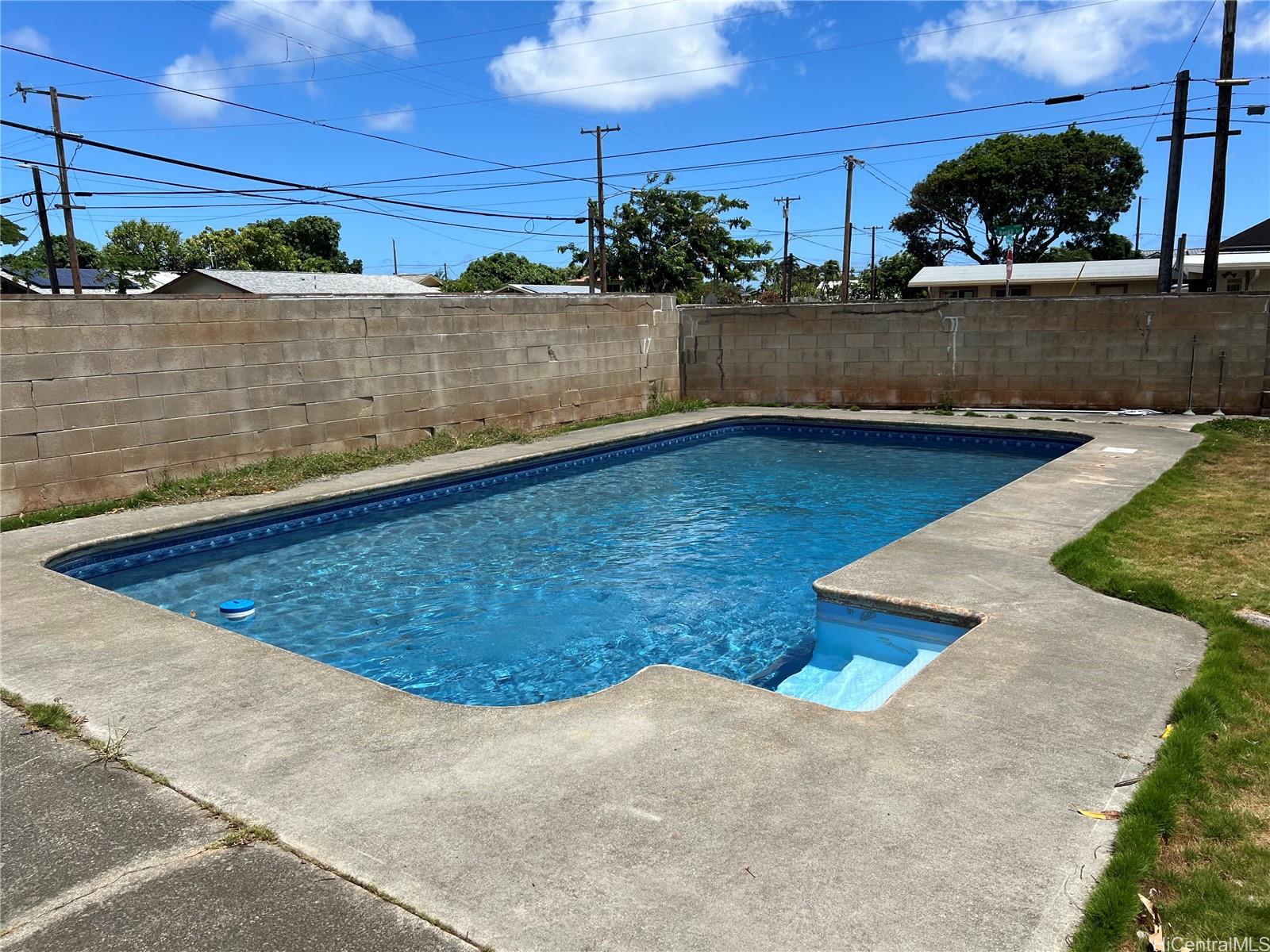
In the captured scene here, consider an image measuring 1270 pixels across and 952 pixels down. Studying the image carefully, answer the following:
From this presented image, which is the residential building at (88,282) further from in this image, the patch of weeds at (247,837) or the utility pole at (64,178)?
the patch of weeds at (247,837)

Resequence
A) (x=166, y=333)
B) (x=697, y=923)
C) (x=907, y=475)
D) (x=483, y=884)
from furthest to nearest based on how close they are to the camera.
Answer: (x=907, y=475), (x=166, y=333), (x=483, y=884), (x=697, y=923)

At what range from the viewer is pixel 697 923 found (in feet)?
7.57

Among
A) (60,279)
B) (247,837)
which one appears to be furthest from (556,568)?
(60,279)

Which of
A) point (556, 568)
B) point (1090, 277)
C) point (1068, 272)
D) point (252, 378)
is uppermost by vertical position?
point (1068, 272)

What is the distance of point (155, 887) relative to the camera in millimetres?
2529

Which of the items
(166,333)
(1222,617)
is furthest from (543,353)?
(1222,617)

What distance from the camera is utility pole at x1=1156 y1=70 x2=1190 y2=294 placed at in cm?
1424

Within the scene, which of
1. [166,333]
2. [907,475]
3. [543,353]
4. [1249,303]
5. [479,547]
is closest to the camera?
[479,547]

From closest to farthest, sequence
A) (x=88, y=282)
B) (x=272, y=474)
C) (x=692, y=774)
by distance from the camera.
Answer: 1. (x=692, y=774)
2. (x=272, y=474)
3. (x=88, y=282)

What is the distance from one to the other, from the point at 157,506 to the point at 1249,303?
14677mm

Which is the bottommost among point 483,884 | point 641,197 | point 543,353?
point 483,884

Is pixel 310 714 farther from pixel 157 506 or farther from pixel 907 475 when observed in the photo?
pixel 907 475

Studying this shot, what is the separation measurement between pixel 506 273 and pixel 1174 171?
154 feet

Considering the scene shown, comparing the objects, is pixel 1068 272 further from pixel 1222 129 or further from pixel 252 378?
pixel 252 378
